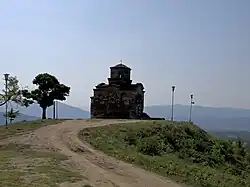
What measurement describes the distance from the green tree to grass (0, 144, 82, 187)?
132ft

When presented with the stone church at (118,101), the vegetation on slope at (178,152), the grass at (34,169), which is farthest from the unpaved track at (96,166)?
the stone church at (118,101)

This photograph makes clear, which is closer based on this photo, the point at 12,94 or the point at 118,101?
the point at 12,94

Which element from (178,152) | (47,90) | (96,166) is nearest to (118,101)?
(47,90)

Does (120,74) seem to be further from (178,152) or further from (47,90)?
(178,152)

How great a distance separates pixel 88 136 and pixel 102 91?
32685mm

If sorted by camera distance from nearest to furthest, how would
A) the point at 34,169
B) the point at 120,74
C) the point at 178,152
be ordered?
1. the point at 34,169
2. the point at 178,152
3. the point at 120,74

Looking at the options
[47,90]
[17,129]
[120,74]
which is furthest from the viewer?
[120,74]

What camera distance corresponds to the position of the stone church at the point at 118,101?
6259 cm

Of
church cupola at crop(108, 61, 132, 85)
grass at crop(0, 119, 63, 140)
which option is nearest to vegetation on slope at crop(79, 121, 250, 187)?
grass at crop(0, 119, 63, 140)

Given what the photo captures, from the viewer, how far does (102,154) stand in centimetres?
2427

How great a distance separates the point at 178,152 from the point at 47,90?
3737cm

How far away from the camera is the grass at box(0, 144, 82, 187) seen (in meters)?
15.2

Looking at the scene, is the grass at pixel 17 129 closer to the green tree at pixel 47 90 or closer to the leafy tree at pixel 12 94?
the leafy tree at pixel 12 94

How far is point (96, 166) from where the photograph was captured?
1991cm
